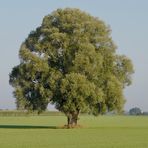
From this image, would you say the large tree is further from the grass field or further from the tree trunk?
the grass field

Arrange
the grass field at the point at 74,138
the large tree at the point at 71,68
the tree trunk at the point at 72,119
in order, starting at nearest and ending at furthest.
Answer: the grass field at the point at 74,138 → the large tree at the point at 71,68 → the tree trunk at the point at 72,119

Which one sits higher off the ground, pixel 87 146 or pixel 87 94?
pixel 87 94

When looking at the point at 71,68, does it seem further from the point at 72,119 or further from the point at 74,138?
the point at 74,138

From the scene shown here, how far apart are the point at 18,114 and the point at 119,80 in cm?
9795

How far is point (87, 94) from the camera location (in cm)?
7000

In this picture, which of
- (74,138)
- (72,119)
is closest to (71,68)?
(72,119)

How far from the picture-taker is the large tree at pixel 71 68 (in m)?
70.7

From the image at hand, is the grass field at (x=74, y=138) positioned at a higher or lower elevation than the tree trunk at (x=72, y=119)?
lower

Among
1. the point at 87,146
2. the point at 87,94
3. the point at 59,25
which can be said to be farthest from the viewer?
the point at 59,25

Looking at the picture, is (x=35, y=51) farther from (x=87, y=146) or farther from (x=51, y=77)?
(x=87, y=146)

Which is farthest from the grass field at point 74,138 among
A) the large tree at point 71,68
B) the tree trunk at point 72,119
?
the tree trunk at point 72,119

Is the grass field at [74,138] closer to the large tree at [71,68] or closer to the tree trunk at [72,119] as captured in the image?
the large tree at [71,68]

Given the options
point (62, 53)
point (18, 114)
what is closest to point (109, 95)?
point (62, 53)

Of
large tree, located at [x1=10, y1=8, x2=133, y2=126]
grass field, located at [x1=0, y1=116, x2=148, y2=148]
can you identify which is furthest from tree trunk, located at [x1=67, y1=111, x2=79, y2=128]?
grass field, located at [x1=0, y1=116, x2=148, y2=148]
